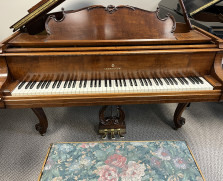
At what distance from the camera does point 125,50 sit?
1558mm

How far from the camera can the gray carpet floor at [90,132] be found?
6.27ft

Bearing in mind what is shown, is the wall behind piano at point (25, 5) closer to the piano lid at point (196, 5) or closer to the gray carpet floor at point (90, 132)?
the piano lid at point (196, 5)

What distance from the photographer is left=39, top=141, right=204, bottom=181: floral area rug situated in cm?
117

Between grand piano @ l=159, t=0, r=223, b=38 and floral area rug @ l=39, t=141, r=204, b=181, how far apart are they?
1552mm

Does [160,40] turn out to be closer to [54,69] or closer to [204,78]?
[204,78]

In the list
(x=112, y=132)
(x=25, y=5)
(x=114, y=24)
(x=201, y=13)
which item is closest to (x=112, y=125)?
(x=112, y=132)

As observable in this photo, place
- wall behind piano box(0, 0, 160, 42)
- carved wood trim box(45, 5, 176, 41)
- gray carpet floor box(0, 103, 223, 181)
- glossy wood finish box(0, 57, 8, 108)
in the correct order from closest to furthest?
glossy wood finish box(0, 57, 8, 108), carved wood trim box(45, 5, 176, 41), gray carpet floor box(0, 103, 223, 181), wall behind piano box(0, 0, 160, 42)

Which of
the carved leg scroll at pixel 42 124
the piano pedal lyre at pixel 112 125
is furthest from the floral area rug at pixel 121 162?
the carved leg scroll at pixel 42 124

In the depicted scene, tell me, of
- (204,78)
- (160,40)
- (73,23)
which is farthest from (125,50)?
(204,78)

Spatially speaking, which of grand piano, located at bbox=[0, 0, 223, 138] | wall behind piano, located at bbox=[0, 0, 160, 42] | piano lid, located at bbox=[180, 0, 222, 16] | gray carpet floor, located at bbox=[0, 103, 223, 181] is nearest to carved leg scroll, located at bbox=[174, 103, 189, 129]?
gray carpet floor, located at bbox=[0, 103, 223, 181]

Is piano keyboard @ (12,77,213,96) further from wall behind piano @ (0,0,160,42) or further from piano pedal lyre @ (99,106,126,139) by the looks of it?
wall behind piano @ (0,0,160,42)

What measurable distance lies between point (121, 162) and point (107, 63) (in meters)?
0.85

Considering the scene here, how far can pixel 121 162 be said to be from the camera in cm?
126

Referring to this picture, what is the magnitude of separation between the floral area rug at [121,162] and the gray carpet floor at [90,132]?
0.78 m
